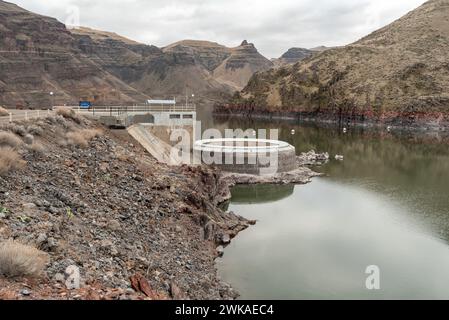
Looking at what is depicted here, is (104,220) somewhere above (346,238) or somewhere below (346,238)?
above

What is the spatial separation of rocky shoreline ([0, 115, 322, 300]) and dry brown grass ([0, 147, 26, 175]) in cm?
12

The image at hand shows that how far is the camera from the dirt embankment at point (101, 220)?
10.2m

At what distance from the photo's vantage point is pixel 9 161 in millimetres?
15000

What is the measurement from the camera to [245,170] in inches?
1592

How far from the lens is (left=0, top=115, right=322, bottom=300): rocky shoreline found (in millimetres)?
10367

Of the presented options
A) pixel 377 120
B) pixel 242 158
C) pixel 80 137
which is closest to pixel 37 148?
pixel 80 137

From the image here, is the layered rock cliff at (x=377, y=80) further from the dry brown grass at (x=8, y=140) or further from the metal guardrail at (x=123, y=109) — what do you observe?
the dry brown grass at (x=8, y=140)

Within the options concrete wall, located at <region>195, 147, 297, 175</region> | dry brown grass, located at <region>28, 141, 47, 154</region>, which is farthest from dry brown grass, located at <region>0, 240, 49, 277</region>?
concrete wall, located at <region>195, 147, 297, 175</region>

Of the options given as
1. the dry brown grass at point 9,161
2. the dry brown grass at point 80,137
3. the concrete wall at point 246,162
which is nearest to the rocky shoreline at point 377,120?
the concrete wall at point 246,162

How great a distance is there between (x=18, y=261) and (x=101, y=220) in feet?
19.8

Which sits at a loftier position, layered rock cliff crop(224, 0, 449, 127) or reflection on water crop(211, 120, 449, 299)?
layered rock cliff crop(224, 0, 449, 127)

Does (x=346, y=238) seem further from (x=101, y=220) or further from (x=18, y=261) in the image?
(x=18, y=261)

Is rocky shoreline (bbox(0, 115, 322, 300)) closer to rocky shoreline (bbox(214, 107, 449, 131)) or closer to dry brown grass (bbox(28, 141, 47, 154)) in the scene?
dry brown grass (bbox(28, 141, 47, 154))
